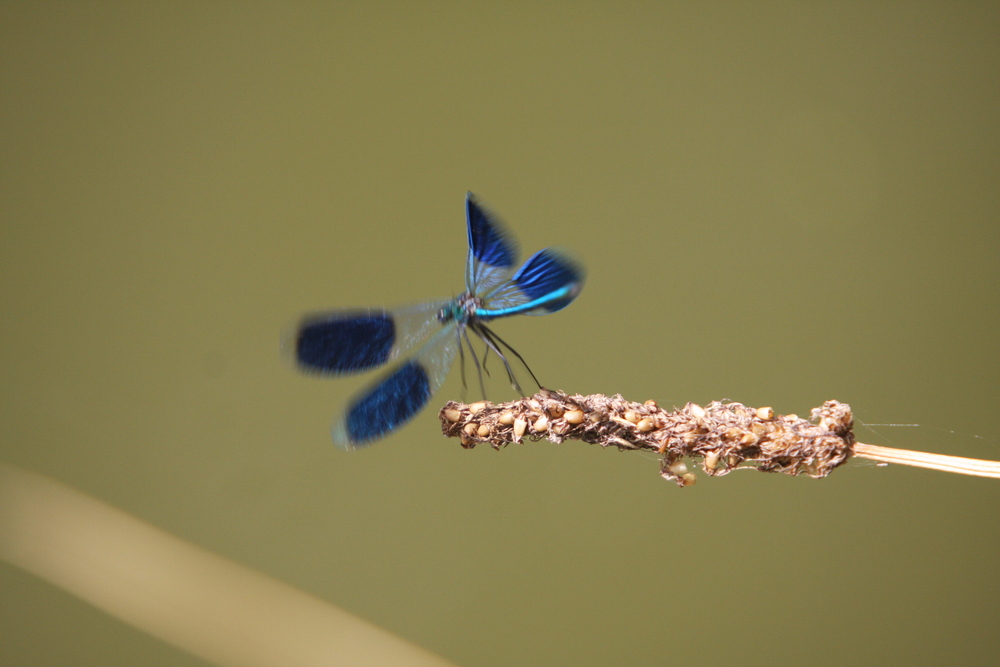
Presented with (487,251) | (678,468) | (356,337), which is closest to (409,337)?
(356,337)

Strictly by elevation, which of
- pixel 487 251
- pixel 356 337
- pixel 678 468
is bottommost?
pixel 678 468

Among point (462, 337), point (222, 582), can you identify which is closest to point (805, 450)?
point (462, 337)

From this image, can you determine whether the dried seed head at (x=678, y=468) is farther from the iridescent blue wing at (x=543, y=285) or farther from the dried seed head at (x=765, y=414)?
the iridescent blue wing at (x=543, y=285)

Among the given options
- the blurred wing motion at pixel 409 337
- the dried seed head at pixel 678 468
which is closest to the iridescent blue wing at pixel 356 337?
the blurred wing motion at pixel 409 337

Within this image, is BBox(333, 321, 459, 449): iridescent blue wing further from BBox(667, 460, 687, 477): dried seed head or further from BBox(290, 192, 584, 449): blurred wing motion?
BBox(667, 460, 687, 477): dried seed head

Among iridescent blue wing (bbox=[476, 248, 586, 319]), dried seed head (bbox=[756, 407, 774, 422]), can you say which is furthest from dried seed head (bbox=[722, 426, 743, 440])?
iridescent blue wing (bbox=[476, 248, 586, 319])

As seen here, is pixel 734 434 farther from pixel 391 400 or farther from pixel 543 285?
pixel 391 400
